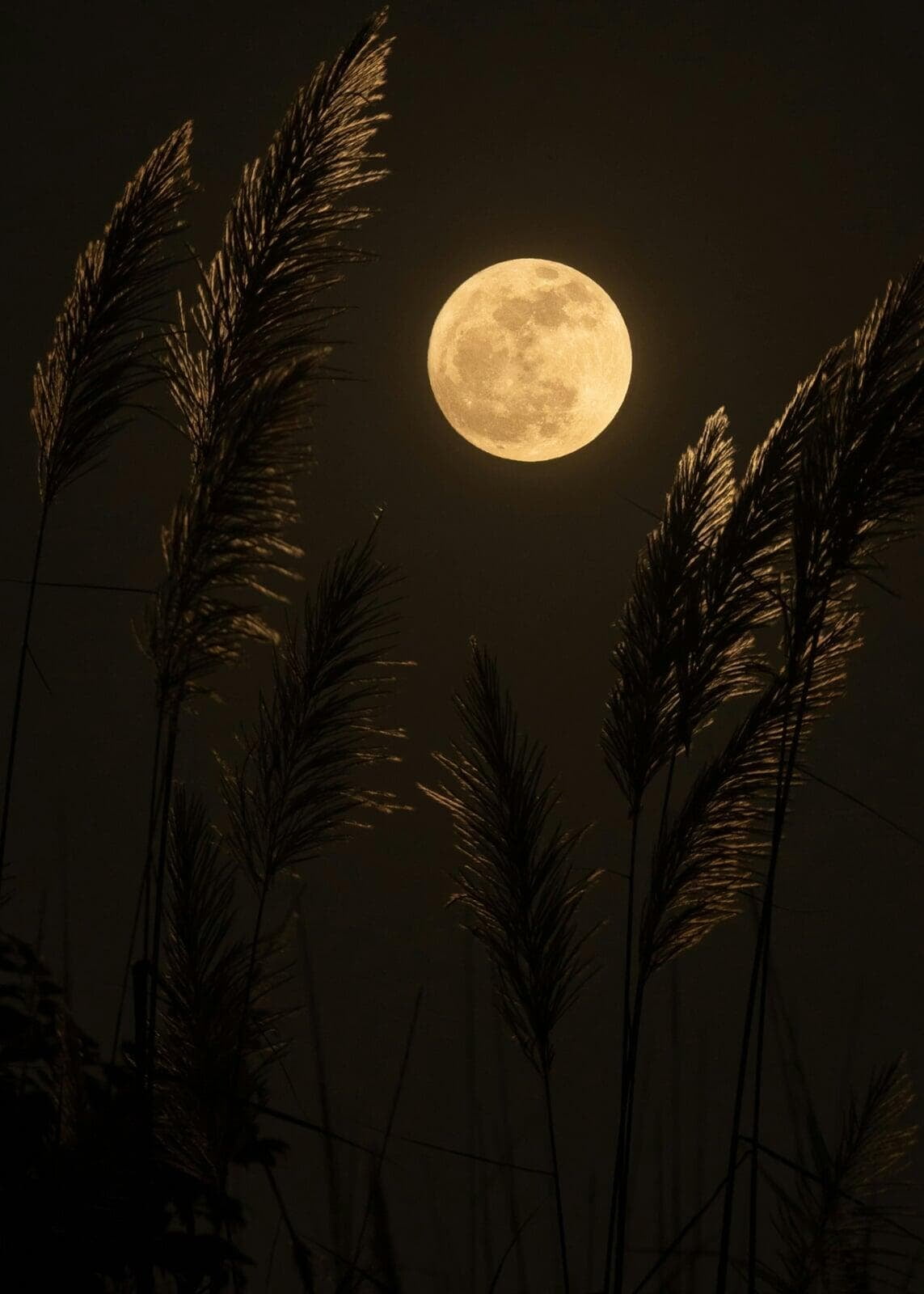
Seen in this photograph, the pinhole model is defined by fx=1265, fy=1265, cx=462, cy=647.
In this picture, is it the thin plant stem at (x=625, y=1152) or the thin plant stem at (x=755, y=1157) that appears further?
the thin plant stem at (x=625, y=1152)

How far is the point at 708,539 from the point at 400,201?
3376 millimetres

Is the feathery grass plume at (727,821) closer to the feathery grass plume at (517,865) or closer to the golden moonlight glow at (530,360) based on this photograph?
the feathery grass plume at (517,865)

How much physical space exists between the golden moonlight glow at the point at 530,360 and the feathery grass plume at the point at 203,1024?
2.59 m

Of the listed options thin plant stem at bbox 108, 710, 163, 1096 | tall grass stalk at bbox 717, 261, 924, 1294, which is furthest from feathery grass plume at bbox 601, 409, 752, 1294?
thin plant stem at bbox 108, 710, 163, 1096

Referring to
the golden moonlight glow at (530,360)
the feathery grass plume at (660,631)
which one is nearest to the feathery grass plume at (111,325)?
the feathery grass plume at (660,631)

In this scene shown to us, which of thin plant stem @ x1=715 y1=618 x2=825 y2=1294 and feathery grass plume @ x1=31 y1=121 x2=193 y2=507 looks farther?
feathery grass plume @ x1=31 y1=121 x2=193 y2=507

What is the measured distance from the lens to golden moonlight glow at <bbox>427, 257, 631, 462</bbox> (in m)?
3.83

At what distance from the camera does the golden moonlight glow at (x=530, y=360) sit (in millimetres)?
3830

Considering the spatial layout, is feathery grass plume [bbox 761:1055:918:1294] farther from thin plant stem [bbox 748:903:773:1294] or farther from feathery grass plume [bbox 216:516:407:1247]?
feathery grass plume [bbox 216:516:407:1247]

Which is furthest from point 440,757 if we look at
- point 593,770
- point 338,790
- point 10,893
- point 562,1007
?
point 593,770

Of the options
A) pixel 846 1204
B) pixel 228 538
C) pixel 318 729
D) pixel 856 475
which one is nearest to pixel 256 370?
pixel 228 538

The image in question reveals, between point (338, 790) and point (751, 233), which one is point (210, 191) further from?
point (338, 790)

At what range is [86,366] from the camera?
148cm

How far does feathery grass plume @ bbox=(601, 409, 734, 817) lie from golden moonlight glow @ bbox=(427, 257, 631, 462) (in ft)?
7.80
